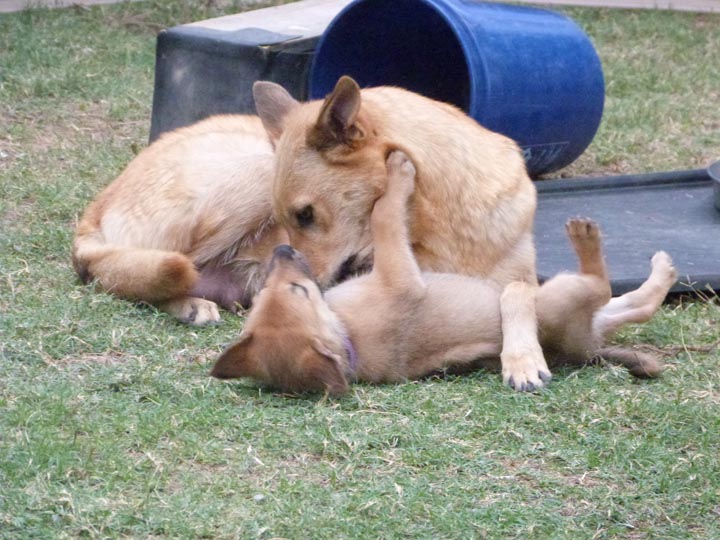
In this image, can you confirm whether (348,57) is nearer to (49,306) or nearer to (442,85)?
(442,85)

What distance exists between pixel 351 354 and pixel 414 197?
2.41ft

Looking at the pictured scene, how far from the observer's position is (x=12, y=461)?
335 centimetres

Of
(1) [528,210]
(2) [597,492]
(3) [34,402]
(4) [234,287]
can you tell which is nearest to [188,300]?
(4) [234,287]

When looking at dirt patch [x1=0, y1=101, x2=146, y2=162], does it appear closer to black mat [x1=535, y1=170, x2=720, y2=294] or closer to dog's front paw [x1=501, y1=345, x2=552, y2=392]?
black mat [x1=535, y1=170, x2=720, y2=294]

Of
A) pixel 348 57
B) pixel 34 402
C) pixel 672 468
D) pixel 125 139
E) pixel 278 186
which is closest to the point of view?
pixel 672 468

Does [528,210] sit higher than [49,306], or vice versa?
[528,210]

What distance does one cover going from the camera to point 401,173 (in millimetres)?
4379

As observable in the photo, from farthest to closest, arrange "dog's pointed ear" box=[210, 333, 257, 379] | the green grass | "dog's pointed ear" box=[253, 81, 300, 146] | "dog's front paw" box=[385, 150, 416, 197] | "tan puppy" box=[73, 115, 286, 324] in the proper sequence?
"tan puppy" box=[73, 115, 286, 324]
"dog's pointed ear" box=[253, 81, 300, 146]
"dog's front paw" box=[385, 150, 416, 197]
"dog's pointed ear" box=[210, 333, 257, 379]
the green grass

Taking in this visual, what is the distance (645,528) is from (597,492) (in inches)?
8.4

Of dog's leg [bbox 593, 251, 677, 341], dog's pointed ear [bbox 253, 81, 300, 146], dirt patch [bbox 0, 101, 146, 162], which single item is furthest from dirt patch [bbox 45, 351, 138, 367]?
dirt patch [bbox 0, 101, 146, 162]

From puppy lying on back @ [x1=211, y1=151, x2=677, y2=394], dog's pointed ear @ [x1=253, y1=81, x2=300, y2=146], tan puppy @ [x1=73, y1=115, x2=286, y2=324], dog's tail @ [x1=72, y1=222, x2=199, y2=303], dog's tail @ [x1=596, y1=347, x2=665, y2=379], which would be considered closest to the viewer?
puppy lying on back @ [x1=211, y1=151, x2=677, y2=394]

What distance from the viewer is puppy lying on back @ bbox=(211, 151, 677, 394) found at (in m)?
4.03

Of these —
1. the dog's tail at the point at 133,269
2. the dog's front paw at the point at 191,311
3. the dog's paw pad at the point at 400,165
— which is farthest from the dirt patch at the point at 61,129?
the dog's paw pad at the point at 400,165

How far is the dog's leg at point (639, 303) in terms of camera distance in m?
4.54
